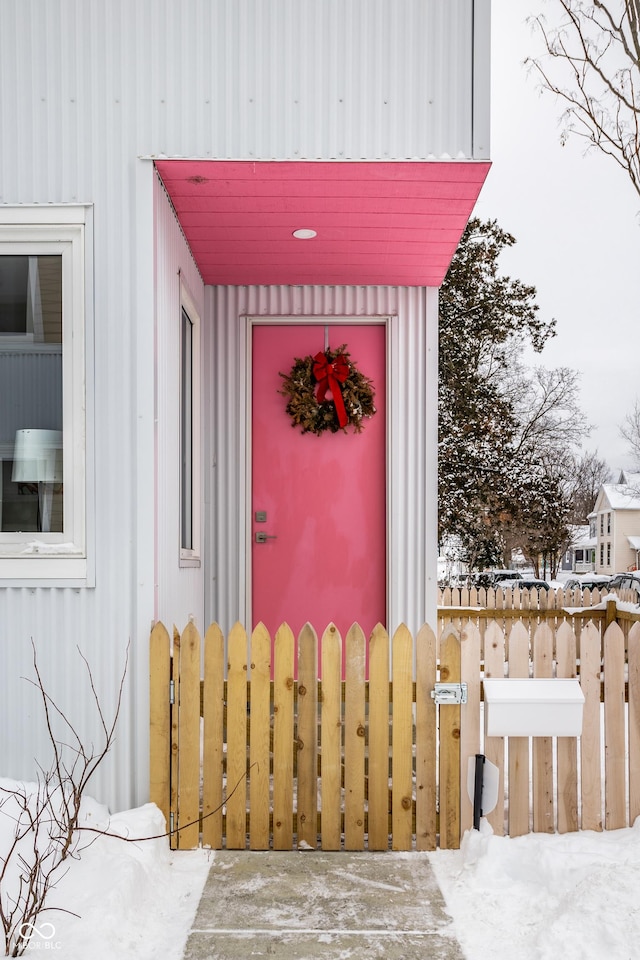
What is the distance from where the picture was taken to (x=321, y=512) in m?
6.38

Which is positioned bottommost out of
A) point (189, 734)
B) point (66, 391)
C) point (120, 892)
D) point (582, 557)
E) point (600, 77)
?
point (582, 557)

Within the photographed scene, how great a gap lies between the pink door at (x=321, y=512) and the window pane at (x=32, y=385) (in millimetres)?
2470

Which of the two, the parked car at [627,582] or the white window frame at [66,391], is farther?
the parked car at [627,582]

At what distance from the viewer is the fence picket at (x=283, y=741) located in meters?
3.86

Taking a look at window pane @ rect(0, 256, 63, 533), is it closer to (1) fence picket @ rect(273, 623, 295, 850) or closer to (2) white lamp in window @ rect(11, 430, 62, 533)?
(2) white lamp in window @ rect(11, 430, 62, 533)

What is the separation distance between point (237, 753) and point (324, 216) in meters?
2.85

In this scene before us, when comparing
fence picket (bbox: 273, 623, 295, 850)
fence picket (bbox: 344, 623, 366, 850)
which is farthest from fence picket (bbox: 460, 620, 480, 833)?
fence picket (bbox: 273, 623, 295, 850)

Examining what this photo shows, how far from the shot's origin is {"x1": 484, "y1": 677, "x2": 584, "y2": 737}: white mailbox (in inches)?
148

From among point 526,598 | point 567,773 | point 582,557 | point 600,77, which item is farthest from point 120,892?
point 582,557

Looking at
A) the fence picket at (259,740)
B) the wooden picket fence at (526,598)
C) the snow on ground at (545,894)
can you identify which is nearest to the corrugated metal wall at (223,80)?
the fence picket at (259,740)

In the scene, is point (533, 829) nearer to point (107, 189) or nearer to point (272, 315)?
point (107, 189)

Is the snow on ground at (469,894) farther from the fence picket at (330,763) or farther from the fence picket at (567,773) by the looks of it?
the fence picket at (330,763)

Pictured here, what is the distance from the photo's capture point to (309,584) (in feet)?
20.9

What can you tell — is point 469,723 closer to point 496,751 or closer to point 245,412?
point 496,751
